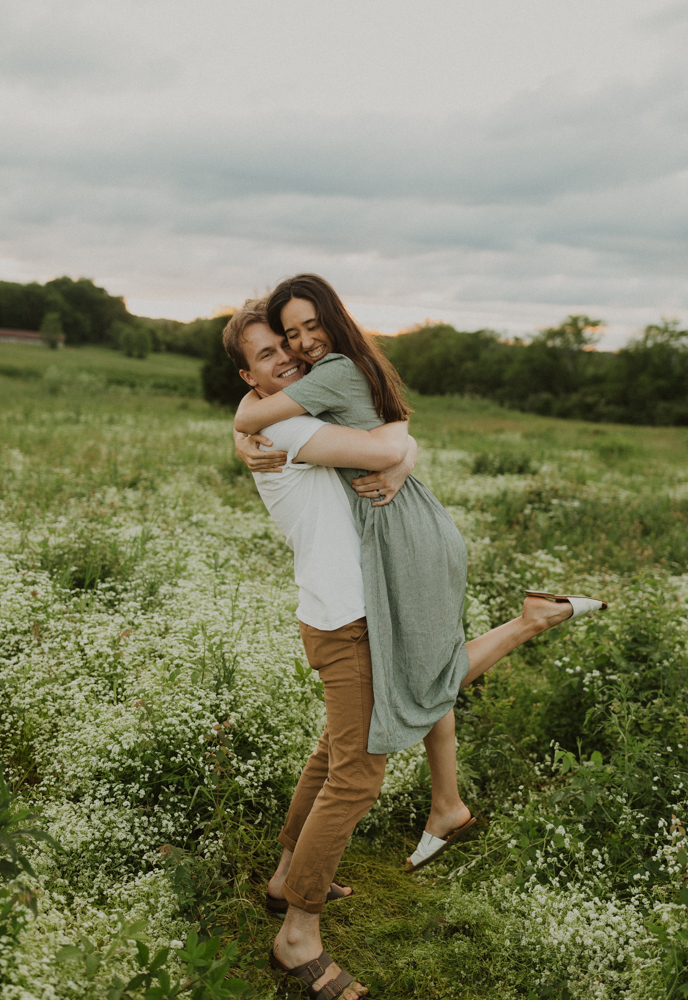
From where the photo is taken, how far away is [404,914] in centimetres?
289

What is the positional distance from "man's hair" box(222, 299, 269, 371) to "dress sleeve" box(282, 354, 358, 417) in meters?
0.33

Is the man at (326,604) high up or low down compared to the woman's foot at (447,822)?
up

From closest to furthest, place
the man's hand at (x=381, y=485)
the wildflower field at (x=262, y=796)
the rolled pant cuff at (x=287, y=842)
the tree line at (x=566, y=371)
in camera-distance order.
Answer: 1. the wildflower field at (x=262, y=796)
2. the man's hand at (x=381, y=485)
3. the rolled pant cuff at (x=287, y=842)
4. the tree line at (x=566, y=371)

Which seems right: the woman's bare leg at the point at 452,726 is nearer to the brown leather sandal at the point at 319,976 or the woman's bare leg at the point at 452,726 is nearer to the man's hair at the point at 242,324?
the brown leather sandal at the point at 319,976

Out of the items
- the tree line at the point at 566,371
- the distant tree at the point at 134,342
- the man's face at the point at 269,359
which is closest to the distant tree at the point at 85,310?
the distant tree at the point at 134,342

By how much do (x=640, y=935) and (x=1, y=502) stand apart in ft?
20.3

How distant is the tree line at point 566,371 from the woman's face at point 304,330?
44.9 metres

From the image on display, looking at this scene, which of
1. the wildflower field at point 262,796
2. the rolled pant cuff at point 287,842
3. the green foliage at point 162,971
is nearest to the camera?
the green foliage at point 162,971

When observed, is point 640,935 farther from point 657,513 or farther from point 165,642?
point 657,513

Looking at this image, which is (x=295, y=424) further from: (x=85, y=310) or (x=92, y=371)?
(x=85, y=310)

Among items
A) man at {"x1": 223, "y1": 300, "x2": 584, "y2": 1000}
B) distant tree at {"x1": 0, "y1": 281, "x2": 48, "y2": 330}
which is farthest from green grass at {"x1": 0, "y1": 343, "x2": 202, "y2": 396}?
man at {"x1": 223, "y1": 300, "x2": 584, "y2": 1000}

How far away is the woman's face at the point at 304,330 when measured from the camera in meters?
2.40

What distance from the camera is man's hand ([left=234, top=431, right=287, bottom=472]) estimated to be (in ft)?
7.96

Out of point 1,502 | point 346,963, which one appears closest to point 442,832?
point 346,963
